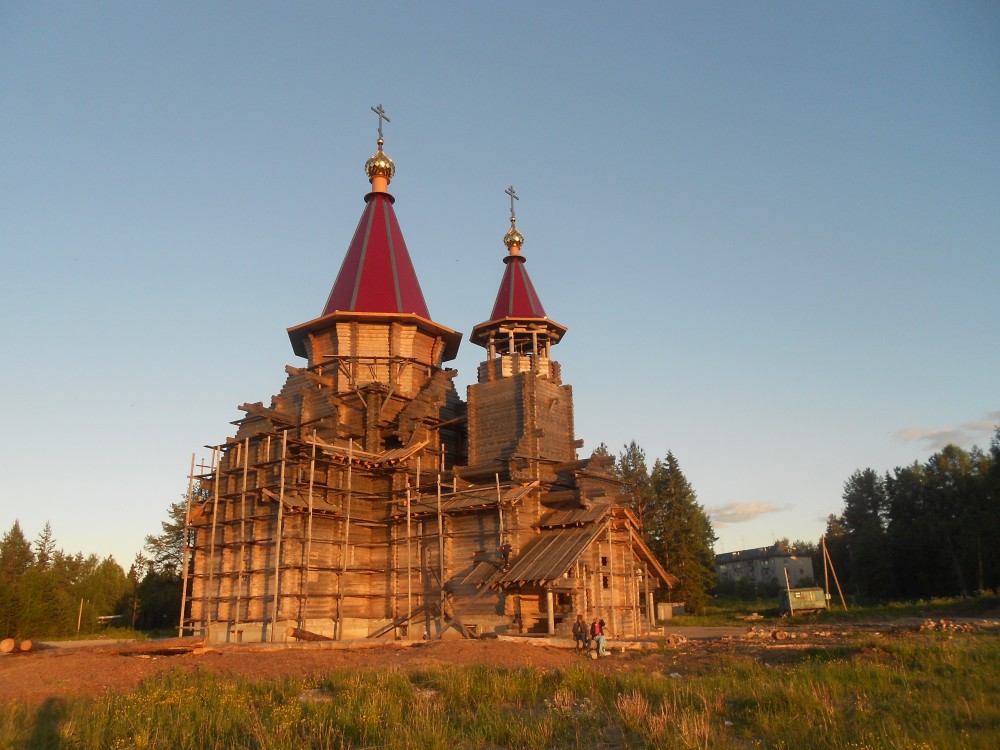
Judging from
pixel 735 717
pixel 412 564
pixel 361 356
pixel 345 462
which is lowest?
pixel 735 717

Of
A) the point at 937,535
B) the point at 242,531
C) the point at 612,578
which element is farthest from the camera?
the point at 937,535

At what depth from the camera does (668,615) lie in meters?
40.0

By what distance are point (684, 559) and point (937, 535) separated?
50.5ft

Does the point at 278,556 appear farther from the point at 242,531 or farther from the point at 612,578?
the point at 612,578

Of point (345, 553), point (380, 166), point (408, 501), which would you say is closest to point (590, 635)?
point (408, 501)

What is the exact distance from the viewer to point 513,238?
121ft

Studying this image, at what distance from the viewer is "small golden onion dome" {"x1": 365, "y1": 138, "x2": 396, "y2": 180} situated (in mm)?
38125

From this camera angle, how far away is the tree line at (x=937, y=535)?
136 feet

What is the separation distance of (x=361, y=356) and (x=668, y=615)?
21.5m

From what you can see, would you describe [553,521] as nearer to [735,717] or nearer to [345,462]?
[345,462]

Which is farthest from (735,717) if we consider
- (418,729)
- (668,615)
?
(668,615)

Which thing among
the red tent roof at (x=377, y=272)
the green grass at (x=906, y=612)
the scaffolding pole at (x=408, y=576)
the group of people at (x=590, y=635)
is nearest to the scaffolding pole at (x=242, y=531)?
the scaffolding pole at (x=408, y=576)

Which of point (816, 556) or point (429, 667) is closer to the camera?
point (429, 667)

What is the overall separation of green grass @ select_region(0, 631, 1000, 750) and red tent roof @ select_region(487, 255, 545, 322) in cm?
2017
